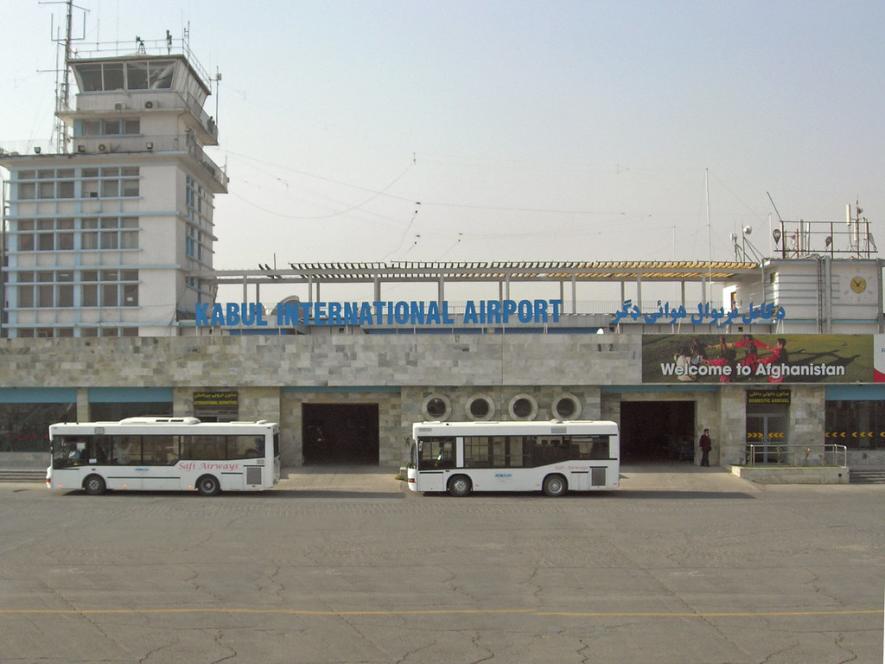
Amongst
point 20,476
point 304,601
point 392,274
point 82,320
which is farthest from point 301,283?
point 304,601

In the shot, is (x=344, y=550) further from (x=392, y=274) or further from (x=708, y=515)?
(x=392, y=274)

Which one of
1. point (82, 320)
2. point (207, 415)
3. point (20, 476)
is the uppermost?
point (82, 320)

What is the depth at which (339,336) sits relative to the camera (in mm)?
37031

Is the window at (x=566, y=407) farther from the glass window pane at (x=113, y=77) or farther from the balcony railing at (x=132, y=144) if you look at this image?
the glass window pane at (x=113, y=77)

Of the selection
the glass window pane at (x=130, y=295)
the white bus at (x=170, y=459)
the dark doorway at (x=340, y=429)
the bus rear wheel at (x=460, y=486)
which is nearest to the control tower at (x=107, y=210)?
the glass window pane at (x=130, y=295)

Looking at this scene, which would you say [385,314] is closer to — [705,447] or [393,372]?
[393,372]

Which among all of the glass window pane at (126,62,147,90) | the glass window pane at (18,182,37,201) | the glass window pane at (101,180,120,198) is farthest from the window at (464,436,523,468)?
the glass window pane at (18,182,37,201)

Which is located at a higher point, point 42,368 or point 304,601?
point 42,368

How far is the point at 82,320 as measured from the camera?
48656 millimetres

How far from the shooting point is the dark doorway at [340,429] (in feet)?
146

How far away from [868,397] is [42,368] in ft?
117

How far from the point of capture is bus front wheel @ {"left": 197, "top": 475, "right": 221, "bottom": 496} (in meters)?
30.3

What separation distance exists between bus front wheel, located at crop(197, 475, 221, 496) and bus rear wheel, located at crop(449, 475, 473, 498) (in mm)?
8064

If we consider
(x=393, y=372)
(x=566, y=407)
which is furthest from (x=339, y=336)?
(x=566, y=407)
